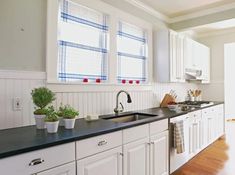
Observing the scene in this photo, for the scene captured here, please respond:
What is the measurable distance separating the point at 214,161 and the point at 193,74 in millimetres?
1746

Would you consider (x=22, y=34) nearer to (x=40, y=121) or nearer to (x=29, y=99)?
(x=29, y=99)

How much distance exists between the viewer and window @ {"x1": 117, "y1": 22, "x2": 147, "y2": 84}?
3.04 m

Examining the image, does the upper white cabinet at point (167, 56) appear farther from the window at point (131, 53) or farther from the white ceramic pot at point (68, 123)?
the white ceramic pot at point (68, 123)

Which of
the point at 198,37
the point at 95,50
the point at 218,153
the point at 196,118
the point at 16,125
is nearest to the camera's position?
the point at 16,125

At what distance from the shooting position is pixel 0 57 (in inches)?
67.7

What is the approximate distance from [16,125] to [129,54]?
1.99m

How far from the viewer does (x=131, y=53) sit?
325 centimetres

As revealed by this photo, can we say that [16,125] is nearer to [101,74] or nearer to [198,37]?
[101,74]

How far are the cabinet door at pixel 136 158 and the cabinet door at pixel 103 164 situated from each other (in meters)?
0.10

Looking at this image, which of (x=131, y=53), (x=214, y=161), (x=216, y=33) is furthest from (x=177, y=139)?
(x=216, y=33)

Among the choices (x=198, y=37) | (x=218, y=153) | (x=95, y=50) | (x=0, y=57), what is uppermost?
(x=198, y=37)

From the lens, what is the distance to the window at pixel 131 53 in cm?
304

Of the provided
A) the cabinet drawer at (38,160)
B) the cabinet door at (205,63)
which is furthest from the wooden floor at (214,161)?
the cabinet drawer at (38,160)

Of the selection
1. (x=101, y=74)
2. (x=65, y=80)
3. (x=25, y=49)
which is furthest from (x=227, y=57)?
(x=25, y=49)
